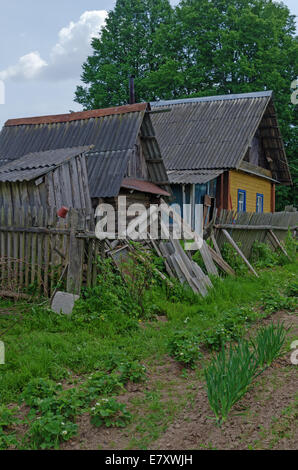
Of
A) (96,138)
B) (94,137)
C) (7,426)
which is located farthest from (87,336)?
(94,137)

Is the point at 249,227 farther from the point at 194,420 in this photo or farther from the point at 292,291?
the point at 194,420

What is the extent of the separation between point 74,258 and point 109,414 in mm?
3447

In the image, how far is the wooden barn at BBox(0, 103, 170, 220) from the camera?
357 inches

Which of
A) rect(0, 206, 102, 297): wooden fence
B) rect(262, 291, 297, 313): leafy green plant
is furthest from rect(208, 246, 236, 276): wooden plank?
rect(0, 206, 102, 297): wooden fence

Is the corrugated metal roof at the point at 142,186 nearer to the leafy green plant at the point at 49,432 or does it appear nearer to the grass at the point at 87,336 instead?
the grass at the point at 87,336

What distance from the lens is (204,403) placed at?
4.03 metres

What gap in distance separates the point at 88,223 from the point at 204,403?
12.5 feet

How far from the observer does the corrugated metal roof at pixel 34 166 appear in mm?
8711

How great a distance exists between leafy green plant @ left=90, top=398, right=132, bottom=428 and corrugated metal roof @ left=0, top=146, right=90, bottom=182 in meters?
5.49

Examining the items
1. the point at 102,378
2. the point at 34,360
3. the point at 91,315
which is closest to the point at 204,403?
the point at 102,378

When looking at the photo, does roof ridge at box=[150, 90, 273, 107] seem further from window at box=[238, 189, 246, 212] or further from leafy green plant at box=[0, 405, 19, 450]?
leafy green plant at box=[0, 405, 19, 450]

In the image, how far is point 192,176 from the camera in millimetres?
17609

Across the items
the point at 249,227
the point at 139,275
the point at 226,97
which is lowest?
the point at 139,275
